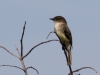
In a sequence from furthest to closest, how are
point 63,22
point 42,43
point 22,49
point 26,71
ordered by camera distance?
point 63,22 < point 42,43 < point 22,49 < point 26,71

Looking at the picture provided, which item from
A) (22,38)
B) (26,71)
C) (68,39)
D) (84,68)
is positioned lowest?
(68,39)

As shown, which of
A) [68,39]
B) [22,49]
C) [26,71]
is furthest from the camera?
[68,39]

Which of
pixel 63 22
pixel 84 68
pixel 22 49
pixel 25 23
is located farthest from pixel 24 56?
pixel 63 22

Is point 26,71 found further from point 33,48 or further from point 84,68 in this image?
point 84,68

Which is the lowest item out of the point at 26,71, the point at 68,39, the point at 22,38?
the point at 68,39

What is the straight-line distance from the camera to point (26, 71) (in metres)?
2.16

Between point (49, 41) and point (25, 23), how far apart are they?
0.29 metres

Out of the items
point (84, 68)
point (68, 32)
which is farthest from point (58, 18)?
point (84, 68)

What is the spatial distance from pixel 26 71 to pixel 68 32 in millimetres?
8673

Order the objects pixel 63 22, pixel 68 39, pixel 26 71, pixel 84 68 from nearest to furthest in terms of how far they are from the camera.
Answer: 1. pixel 26 71
2. pixel 84 68
3. pixel 68 39
4. pixel 63 22

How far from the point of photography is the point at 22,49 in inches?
91.3

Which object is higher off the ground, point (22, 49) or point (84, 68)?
point (22, 49)

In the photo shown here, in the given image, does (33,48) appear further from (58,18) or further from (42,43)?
(58,18)

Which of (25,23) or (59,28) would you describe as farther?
(59,28)
